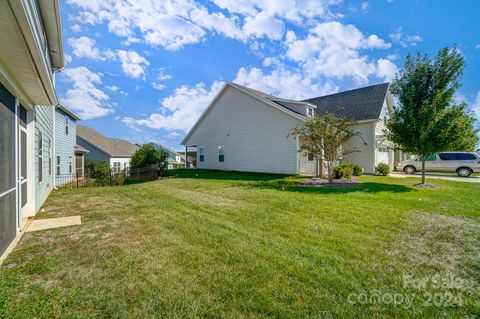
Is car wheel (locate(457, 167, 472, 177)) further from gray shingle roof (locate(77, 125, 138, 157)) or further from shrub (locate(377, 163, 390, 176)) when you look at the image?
gray shingle roof (locate(77, 125, 138, 157))

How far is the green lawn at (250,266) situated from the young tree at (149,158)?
1254cm

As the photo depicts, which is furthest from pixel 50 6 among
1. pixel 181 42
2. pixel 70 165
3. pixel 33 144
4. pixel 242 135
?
pixel 70 165

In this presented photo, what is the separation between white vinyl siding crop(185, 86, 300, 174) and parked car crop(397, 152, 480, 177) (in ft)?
32.8

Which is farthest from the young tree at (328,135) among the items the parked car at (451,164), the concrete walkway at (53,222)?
the concrete walkway at (53,222)

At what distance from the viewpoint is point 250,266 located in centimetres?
319

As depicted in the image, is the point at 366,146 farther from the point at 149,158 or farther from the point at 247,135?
the point at 149,158

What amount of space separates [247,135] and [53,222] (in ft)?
44.8

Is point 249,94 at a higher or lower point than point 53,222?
higher

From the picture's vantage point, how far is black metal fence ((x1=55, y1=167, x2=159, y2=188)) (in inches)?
583

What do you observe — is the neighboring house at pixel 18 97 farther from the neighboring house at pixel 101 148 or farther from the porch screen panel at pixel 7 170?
the neighboring house at pixel 101 148

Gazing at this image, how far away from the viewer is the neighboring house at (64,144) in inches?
568

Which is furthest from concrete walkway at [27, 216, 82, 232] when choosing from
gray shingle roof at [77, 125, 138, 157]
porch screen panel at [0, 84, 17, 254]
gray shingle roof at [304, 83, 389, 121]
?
gray shingle roof at [77, 125, 138, 157]

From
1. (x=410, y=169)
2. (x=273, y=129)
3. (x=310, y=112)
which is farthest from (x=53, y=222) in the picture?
(x=410, y=169)

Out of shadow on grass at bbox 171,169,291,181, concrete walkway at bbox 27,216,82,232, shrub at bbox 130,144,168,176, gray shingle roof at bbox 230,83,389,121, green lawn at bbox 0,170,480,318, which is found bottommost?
green lawn at bbox 0,170,480,318
